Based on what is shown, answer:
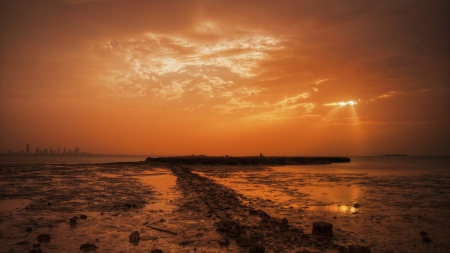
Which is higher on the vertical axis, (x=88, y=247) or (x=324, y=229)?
(x=324, y=229)

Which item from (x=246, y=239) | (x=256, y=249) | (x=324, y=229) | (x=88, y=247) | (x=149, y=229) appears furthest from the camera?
(x=149, y=229)

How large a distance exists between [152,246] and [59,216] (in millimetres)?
5106

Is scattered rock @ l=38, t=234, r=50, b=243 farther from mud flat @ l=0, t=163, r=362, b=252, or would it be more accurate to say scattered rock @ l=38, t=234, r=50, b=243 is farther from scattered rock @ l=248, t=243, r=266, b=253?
scattered rock @ l=248, t=243, r=266, b=253

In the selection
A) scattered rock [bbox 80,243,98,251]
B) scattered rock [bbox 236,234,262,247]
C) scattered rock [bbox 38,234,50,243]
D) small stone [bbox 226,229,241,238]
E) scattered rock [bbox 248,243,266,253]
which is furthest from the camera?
small stone [bbox 226,229,241,238]

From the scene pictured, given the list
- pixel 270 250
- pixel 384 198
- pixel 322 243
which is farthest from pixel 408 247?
pixel 384 198

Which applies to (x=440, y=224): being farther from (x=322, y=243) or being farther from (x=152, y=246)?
(x=152, y=246)

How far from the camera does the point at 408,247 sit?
6.85m

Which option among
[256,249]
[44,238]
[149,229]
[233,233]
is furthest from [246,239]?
[44,238]

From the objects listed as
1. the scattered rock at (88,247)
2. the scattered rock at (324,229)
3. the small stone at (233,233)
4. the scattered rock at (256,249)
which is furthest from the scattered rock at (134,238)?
the scattered rock at (324,229)

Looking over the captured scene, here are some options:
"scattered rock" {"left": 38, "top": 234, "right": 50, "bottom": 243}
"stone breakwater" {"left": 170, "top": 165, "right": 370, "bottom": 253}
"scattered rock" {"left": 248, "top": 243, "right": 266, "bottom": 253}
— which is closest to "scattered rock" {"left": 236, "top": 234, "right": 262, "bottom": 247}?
"stone breakwater" {"left": 170, "top": 165, "right": 370, "bottom": 253}

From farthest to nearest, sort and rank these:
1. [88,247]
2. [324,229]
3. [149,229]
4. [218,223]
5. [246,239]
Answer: [218,223], [149,229], [324,229], [246,239], [88,247]

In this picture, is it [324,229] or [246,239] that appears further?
[324,229]

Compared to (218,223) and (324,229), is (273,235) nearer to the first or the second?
(324,229)

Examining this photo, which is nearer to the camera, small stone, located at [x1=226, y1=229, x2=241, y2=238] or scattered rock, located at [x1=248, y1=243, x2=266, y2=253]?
scattered rock, located at [x1=248, y1=243, x2=266, y2=253]
